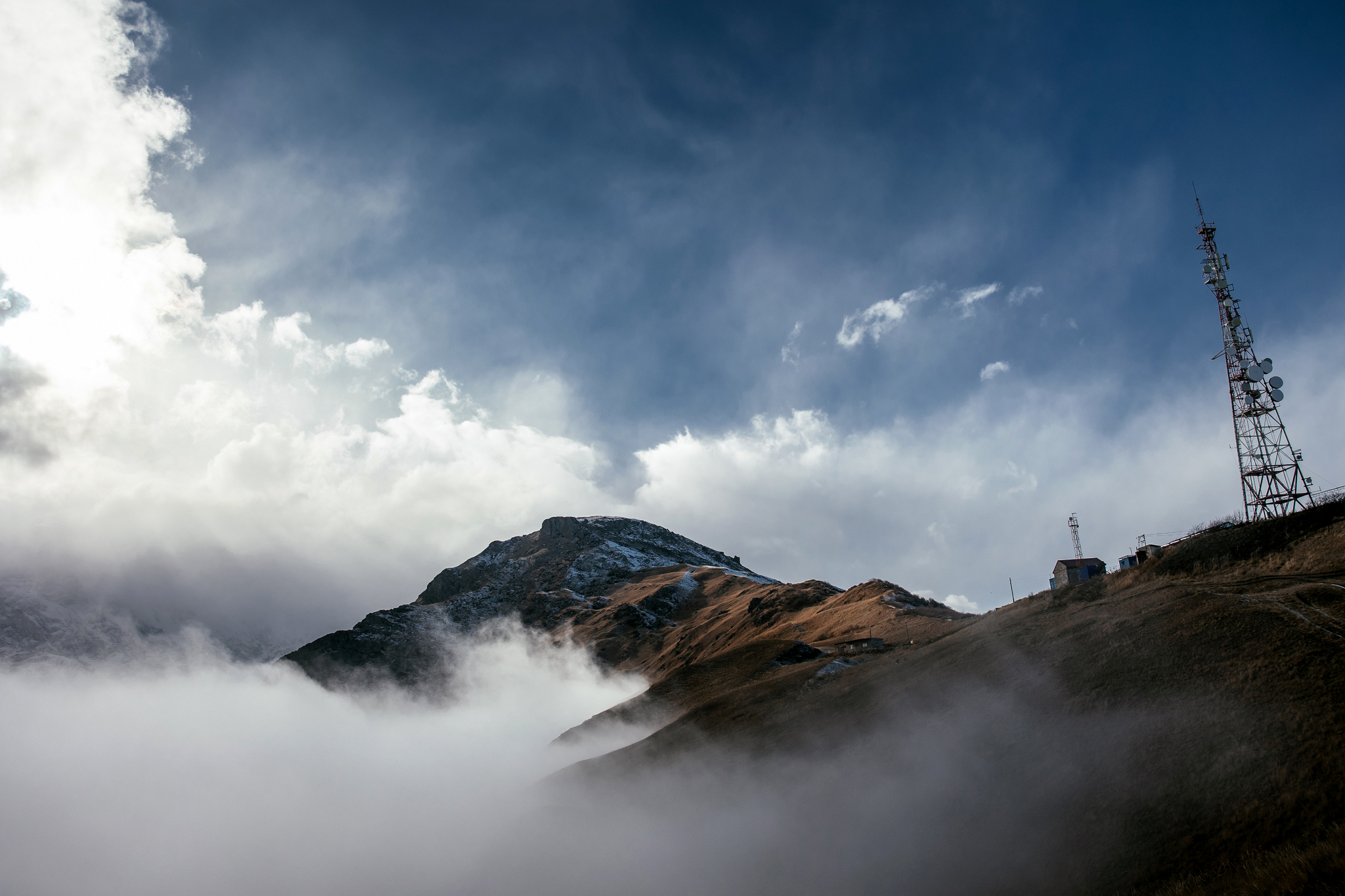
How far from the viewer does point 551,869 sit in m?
53.5

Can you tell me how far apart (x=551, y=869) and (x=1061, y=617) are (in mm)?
45174

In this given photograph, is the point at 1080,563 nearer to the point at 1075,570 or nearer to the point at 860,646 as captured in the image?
the point at 1075,570

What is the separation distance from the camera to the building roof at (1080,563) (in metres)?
66.5

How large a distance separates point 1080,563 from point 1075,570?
9.60 m

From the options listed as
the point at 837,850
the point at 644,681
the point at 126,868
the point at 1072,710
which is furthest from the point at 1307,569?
the point at 126,868

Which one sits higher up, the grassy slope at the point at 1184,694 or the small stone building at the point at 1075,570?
the small stone building at the point at 1075,570

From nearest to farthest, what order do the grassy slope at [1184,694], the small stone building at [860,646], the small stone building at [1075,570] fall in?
the grassy slope at [1184,694] < the small stone building at [1075,570] < the small stone building at [860,646]

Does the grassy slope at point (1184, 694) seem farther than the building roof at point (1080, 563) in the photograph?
No

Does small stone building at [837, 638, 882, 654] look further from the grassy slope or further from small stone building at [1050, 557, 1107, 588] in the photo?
small stone building at [1050, 557, 1107, 588]

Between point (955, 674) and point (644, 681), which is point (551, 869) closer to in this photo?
point (955, 674)

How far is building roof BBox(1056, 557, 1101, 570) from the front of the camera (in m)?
Answer: 66.5

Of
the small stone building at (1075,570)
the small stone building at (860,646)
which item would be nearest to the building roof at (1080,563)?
the small stone building at (1075,570)

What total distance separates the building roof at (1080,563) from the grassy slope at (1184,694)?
7374 mm

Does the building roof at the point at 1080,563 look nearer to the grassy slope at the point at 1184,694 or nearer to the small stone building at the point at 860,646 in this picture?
the grassy slope at the point at 1184,694
